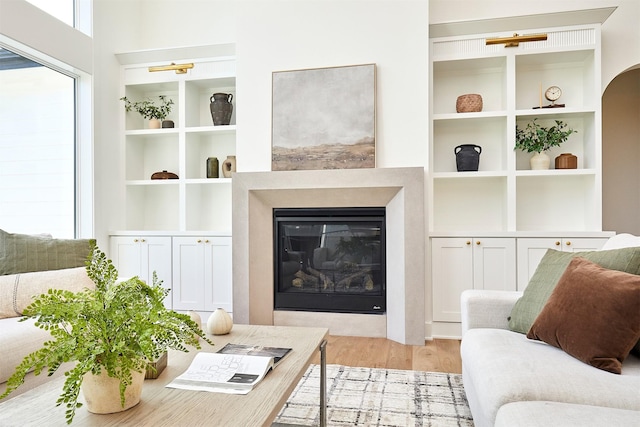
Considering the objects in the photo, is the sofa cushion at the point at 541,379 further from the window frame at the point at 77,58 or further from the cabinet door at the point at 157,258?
the window frame at the point at 77,58

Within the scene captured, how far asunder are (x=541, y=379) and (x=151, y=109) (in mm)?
4092

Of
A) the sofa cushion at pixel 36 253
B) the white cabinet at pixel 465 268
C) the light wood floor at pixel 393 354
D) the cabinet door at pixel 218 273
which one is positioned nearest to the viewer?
the sofa cushion at pixel 36 253

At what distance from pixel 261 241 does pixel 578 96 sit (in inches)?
120

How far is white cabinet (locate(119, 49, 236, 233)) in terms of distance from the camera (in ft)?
13.3

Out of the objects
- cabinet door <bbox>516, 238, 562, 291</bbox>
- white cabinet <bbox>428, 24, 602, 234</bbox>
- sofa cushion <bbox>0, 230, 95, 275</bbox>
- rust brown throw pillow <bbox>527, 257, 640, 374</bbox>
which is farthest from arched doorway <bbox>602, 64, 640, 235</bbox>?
sofa cushion <bbox>0, 230, 95, 275</bbox>

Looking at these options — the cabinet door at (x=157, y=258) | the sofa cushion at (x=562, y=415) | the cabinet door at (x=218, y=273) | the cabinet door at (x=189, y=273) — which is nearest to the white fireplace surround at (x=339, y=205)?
the cabinet door at (x=218, y=273)

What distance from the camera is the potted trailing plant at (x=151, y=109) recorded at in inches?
166

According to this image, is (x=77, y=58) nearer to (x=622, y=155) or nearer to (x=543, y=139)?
(x=543, y=139)

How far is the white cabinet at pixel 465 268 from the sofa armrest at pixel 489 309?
4.16 ft

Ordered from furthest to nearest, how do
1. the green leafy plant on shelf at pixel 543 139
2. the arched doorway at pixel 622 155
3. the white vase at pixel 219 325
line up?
the arched doorway at pixel 622 155 < the green leafy plant on shelf at pixel 543 139 < the white vase at pixel 219 325

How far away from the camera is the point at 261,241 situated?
3.71 metres

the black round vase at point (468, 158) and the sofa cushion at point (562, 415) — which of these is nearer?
the sofa cushion at point (562, 415)

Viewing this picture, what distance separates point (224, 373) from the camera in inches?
54.8

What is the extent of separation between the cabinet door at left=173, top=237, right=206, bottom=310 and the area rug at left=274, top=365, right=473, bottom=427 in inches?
62.7
